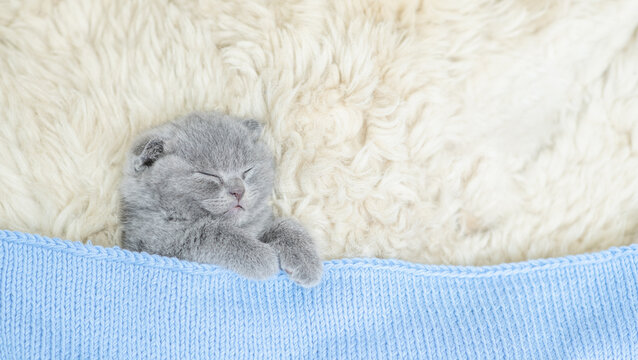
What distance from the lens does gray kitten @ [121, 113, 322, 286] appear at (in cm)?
95

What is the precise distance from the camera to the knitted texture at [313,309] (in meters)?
0.93

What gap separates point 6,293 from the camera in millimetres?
919

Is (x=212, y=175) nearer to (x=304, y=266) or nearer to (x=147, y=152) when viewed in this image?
(x=147, y=152)

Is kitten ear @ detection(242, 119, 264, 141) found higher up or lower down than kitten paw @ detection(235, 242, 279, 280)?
higher up

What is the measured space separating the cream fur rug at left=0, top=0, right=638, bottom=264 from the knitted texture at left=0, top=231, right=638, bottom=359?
80 mm

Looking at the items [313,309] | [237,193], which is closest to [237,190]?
[237,193]

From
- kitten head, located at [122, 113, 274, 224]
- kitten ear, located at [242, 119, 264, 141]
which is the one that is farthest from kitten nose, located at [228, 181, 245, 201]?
kitten ear, located at [242, 119, 264, 141]

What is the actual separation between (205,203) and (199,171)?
6 cm

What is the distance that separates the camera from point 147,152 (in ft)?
3.15

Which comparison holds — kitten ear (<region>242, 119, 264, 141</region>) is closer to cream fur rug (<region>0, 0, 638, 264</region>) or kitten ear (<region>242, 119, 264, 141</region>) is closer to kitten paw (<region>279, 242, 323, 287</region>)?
cream fur rug (<region>0, 0, 638, 264</region>)

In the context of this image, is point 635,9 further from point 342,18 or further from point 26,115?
point 26,115

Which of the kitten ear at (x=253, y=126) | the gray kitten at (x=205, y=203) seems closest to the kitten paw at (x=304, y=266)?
the gray kitten at (x=205, y=203)

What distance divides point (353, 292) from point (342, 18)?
0.51m

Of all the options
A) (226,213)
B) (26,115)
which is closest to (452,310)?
(226,213)
